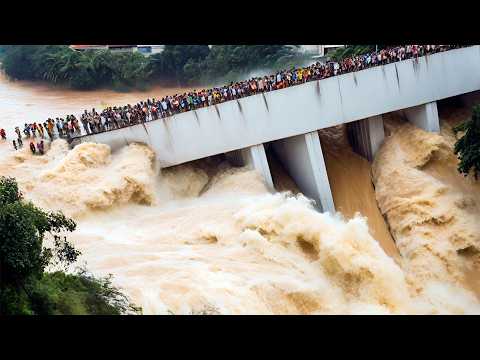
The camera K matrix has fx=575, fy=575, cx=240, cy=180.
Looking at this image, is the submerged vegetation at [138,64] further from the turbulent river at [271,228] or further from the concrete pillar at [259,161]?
the concrete pillar at [259,161]

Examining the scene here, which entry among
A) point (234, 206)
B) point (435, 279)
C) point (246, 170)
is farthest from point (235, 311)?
point (246, 170)

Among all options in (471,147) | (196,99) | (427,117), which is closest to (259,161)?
(196,99)

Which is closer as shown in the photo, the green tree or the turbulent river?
the turbulent river

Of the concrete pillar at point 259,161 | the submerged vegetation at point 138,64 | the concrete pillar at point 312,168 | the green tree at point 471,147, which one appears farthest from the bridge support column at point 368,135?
the submerged vegetation at point 138,64

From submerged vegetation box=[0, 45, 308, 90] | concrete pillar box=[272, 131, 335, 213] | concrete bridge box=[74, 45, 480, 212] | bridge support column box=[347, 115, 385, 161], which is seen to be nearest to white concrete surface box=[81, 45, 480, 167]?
concrete bridge box=[74, 45, 480, 212]

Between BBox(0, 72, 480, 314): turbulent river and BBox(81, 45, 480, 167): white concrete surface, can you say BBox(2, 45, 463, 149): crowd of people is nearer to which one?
BBox(81, 45, 480, 167): white concrete surface

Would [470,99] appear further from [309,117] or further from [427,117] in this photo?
[309,117]

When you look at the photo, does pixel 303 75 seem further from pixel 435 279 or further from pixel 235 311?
pixel 235 311
